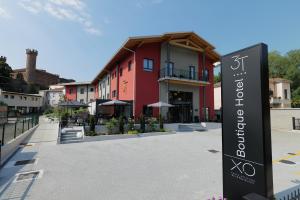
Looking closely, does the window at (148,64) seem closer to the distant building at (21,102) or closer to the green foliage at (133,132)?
the green foliage at (133,132)

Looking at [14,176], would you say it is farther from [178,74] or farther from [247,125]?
[178,74]

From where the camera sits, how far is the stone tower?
188 ft

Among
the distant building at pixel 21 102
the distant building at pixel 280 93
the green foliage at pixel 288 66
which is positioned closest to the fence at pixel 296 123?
the distant building at pixel 280 93

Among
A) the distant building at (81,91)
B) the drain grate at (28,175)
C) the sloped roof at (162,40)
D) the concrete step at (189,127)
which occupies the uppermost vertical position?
the sloped roof at (162,40)

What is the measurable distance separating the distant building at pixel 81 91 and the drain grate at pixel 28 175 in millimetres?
33629

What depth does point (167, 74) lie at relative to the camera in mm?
18078

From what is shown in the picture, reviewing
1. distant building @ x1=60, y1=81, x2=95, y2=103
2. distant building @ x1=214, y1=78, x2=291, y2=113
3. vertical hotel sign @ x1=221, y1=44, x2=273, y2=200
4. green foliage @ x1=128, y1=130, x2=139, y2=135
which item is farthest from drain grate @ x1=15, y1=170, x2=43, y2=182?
distant building @ x1=60, y1=81, x2=95, y2=103

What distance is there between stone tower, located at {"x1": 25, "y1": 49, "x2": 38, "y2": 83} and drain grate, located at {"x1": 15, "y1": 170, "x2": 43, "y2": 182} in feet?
209

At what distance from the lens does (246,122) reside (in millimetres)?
2918

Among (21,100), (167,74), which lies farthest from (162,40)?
(21,100)

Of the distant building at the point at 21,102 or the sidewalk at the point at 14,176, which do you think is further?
the distant building at the point at 21,102

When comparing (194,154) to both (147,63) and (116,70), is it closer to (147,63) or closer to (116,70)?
(147,63)

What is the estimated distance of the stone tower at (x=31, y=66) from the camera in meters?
57.4

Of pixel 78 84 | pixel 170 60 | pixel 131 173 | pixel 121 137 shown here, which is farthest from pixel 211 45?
pixel 78 84
